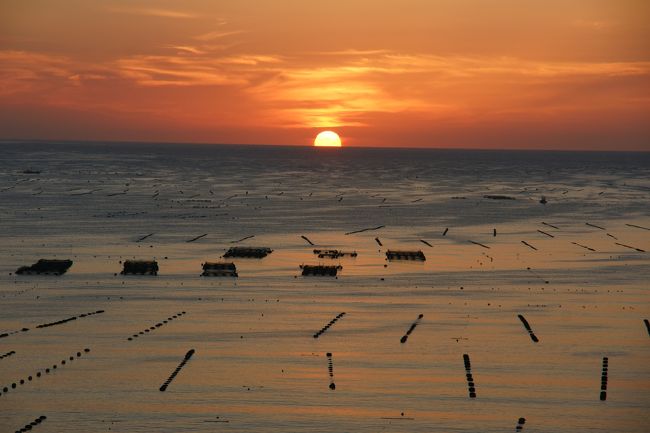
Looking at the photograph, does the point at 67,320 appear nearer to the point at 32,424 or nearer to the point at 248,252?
the point at 32,424

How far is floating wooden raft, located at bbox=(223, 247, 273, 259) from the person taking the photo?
82438 millimetres

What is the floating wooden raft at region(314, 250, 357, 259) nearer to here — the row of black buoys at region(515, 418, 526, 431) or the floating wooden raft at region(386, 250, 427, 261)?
the floating wooden raft at region(386, 250, 427, 261)

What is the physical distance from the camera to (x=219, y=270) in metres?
72.9

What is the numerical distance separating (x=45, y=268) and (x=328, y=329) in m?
28.8

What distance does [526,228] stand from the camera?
364ft

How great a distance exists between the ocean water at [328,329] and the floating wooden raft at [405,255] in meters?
1.50

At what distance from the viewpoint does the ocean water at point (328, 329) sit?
40.3 meters

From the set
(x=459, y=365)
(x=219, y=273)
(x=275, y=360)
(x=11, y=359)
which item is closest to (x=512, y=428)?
(x=459, y=365)

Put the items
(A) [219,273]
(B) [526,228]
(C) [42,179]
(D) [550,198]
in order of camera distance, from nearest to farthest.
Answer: (A) [219,273]
(B) [526,228]
(D) [550,198]
(C) [42,179]

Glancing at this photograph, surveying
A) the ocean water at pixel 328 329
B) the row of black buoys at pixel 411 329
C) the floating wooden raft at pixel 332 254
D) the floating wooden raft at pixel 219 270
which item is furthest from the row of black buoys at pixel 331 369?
the floating wooden raft at pixel 332 254

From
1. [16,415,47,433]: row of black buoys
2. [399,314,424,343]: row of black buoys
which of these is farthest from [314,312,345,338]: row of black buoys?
[16,415,47,433]: row of black buoys

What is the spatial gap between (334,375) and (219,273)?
29.0 metres

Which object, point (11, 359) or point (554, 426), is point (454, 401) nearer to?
point (554, 426)

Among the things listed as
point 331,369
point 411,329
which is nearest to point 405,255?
point 411,329
